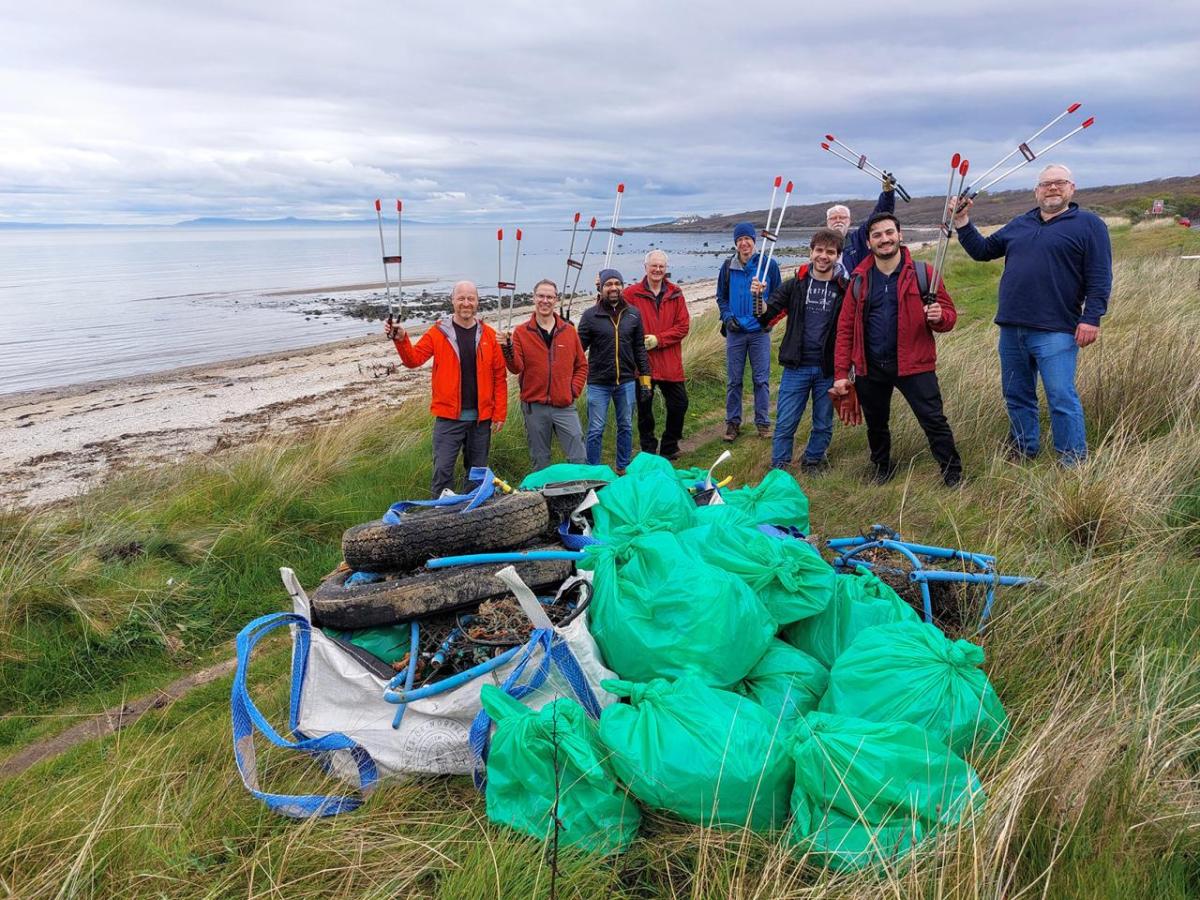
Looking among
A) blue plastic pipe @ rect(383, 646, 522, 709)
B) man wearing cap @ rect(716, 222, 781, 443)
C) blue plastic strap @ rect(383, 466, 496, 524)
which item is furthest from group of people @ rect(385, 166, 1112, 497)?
blue plastic pipe @ rect(383, 646, 522, 709)

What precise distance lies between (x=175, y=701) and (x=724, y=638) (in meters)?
3.00

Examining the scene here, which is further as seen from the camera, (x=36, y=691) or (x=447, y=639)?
(x=36, y=691)

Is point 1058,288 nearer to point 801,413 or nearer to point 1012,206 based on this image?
point 801,413

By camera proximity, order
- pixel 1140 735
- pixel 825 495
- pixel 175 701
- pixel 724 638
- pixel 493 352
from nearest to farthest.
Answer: pixel 1140 735, pixel 724 638, pixel 175 701, pixel 825 495, pixel 493 352

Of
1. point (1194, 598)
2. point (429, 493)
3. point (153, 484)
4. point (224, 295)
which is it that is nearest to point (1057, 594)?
point (1194, 598)

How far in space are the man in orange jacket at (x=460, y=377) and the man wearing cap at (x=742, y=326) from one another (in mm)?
2857

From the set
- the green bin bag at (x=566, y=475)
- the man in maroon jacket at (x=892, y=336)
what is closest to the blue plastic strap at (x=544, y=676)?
the green bin bag at (x=566, y=475)

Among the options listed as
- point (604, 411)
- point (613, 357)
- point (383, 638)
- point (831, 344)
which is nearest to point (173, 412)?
point (604, 411)

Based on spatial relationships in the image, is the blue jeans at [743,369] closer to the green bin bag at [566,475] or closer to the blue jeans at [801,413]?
the blue jeans at [801,413]

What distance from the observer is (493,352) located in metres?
6.06

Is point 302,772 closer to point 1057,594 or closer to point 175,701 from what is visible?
point 175,701

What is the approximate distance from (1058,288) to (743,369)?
10.9 feet

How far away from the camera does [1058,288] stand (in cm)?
516

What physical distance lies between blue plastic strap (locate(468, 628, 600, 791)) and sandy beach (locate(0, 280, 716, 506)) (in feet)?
22.4
